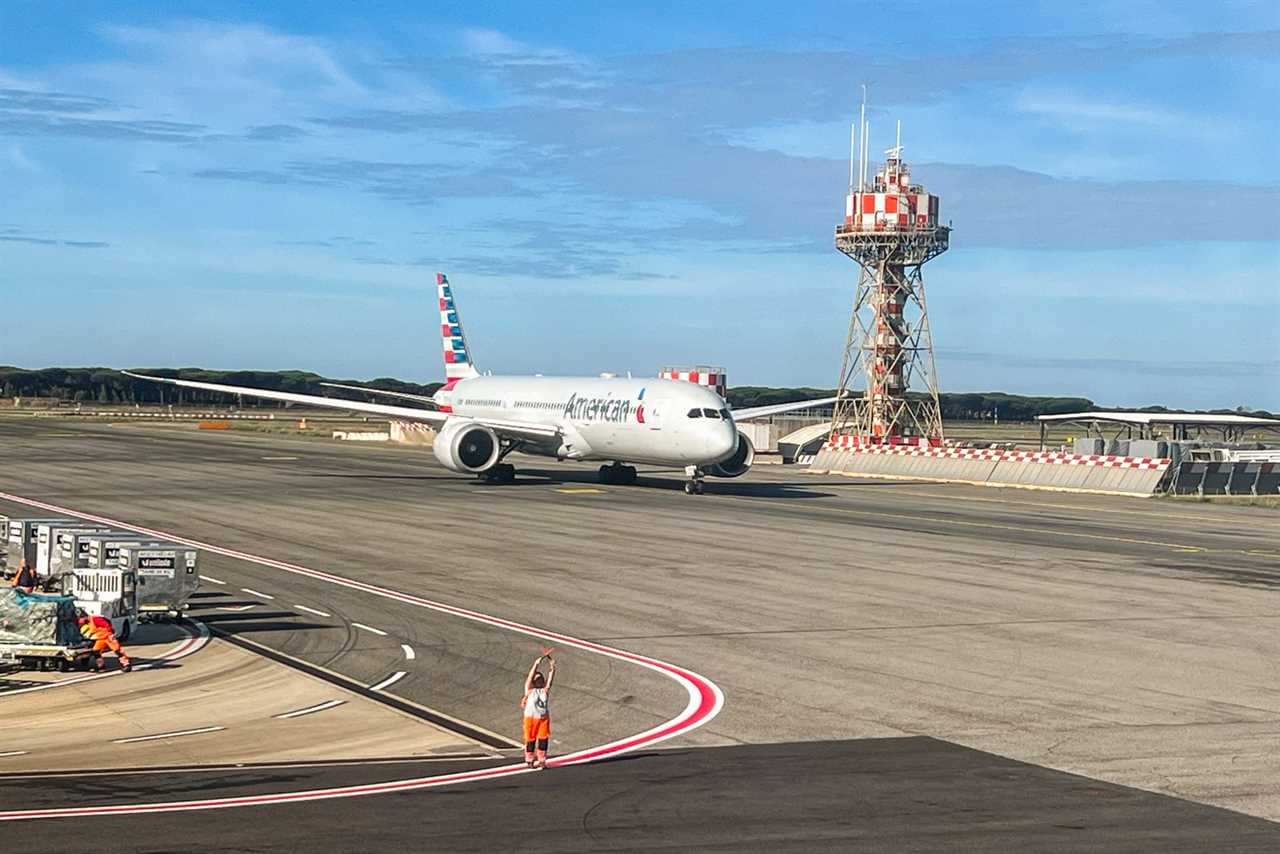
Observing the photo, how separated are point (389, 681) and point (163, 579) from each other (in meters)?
7.29

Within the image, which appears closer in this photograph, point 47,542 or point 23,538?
point 47,542

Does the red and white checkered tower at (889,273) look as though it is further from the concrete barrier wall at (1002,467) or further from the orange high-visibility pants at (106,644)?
the orange high-visibility pants at (106,644)

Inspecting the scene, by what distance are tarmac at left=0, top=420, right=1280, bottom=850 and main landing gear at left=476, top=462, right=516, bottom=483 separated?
6.18 m

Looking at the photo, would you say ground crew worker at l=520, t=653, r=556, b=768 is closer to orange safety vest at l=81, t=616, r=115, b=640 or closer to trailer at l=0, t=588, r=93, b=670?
trailer at l=0, t=588, r=93, b=670

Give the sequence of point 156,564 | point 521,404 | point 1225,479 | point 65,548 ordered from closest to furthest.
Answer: point 156,564 < point 65,548 < point 1225,479 < point 521,404

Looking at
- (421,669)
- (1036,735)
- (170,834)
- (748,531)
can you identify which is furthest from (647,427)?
(170,834)

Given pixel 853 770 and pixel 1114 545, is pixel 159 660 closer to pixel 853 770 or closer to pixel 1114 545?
pixel 853 770

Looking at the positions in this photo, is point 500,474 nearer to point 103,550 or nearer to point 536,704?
point 103,550

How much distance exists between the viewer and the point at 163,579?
27500 mm

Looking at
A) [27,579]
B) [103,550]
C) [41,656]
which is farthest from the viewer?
[103,550]

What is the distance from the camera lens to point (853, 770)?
55.8 ft

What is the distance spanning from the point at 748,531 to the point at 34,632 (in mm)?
26337

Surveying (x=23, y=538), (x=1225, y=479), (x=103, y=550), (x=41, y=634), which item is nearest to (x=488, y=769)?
(x=41, y=634)

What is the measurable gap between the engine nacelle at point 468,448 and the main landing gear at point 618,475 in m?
5.66
